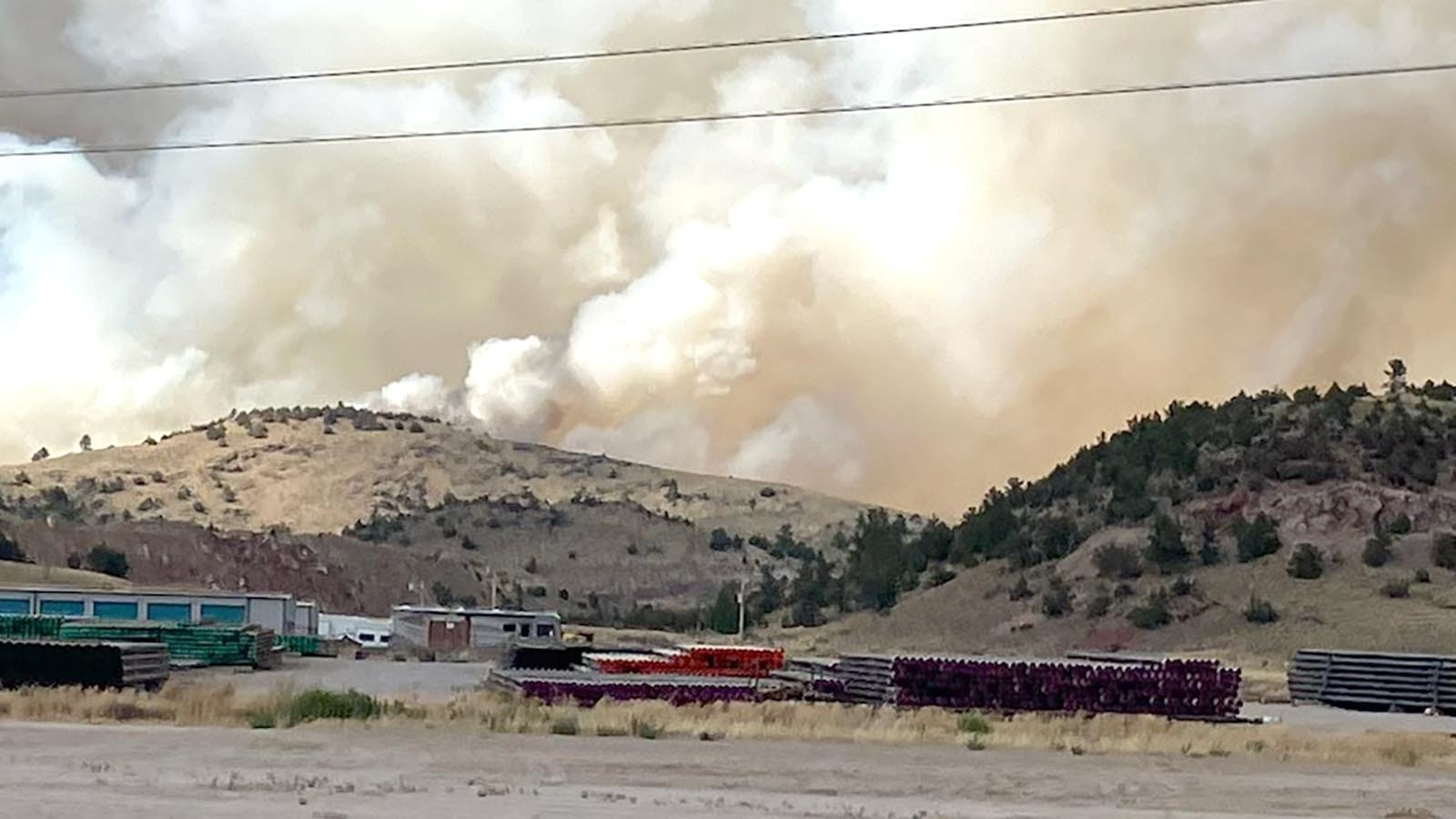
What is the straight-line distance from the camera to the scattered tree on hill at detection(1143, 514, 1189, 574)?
9050cm

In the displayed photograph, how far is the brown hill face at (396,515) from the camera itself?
11706cm

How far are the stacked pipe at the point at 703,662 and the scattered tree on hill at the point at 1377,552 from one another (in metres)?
37.8

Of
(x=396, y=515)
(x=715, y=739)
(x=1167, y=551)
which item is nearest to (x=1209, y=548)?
(x=1167, y=551)

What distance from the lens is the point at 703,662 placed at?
56.3 m

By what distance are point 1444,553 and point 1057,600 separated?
17.9 meters

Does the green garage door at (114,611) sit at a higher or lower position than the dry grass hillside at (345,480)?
lower

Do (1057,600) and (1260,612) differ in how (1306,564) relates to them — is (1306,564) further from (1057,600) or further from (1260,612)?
(1057,600)

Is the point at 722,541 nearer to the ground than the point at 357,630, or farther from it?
farther from it

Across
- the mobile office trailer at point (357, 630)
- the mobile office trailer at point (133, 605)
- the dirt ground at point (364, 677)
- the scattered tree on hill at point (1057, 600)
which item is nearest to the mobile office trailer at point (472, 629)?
the mobile office trailer at point (357, 630)

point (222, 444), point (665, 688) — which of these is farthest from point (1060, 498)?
point (222, 444)

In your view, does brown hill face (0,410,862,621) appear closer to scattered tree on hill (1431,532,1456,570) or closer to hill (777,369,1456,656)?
hill (777,369,1456,656)

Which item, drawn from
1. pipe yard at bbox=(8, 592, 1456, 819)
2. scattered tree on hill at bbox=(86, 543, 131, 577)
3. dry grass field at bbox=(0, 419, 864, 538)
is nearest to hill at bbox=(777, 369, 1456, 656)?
pipe yard at bbox=(8, 592, 1456, 819)

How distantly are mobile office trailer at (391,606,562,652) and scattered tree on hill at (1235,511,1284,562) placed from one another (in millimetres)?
33560

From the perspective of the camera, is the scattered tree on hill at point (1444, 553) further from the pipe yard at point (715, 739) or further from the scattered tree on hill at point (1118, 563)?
the pipe yard at point (715, 739)
